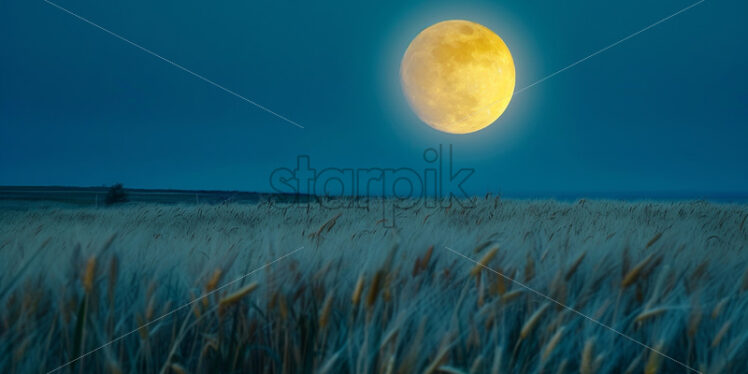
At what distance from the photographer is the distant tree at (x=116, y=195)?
979cm

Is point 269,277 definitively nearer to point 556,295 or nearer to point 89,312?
point 89,312

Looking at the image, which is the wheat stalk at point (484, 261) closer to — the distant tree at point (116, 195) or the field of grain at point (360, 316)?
the field of grain at point (360, 316)

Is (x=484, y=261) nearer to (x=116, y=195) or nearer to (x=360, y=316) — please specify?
(x=360, y=316)

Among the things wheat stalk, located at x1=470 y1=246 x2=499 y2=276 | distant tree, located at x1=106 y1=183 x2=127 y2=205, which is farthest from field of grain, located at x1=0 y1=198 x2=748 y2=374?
distant tree, located at x1=106 y1=183 x2=127 y2=205

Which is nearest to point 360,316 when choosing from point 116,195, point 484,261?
point 484,261

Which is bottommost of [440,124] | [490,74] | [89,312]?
[89,312]

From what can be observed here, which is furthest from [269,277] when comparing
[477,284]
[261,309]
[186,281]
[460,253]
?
[460,253]

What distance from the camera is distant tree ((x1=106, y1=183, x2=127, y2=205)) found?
979cm

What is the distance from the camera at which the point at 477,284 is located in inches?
57.0

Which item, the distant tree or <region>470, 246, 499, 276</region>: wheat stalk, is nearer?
<region>470, 246, 499, 276</region>: wheat stalk

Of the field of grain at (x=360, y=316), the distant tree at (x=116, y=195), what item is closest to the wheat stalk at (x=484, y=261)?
the field of grain at (x=360, y=316)

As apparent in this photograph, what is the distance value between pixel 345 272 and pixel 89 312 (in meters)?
0.81

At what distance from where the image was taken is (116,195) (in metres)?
9.99

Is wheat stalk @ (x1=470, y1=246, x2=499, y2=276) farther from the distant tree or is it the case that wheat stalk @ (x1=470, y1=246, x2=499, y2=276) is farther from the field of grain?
the distant tree
